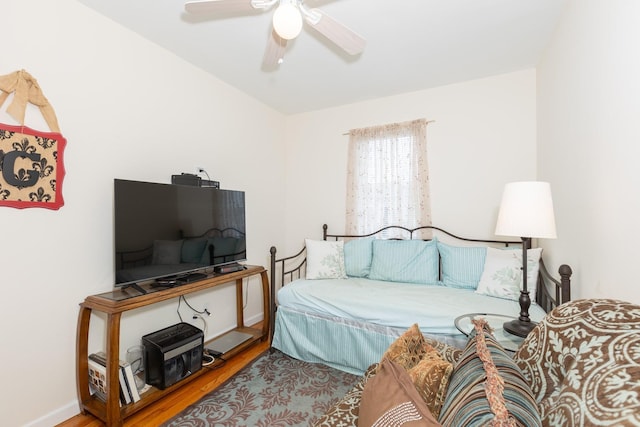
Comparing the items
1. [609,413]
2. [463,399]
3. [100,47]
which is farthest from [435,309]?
[100,47]

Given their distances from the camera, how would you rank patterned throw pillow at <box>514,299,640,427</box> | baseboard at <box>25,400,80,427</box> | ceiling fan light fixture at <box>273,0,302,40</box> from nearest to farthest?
patterned throw pillow at <box>514,299,640,427</box>, ceiling fan light fixture at <box>273,0,302,40</box>, baseboard at <box>25,400,80,427</box>

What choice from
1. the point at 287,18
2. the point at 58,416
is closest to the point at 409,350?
the point at 287,18

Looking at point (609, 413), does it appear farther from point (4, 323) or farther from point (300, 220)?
point (300, 220)

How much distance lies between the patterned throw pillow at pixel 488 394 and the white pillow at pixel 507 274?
161 cm

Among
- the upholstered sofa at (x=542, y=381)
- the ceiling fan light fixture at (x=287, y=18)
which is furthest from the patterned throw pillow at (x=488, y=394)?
the ceiling fan light fixture at (x=287, y=18)

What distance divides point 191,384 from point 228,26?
258 centimetres

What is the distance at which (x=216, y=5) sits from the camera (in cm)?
143

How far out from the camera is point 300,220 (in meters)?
3.70

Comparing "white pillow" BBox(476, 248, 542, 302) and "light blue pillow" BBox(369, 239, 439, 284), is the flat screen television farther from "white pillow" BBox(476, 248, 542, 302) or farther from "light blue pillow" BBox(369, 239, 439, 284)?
"white pillow" BBox(476, 248, 542, 302)

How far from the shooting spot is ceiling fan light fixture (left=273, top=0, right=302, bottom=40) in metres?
1.33

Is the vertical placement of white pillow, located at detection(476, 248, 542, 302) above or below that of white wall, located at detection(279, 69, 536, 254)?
below

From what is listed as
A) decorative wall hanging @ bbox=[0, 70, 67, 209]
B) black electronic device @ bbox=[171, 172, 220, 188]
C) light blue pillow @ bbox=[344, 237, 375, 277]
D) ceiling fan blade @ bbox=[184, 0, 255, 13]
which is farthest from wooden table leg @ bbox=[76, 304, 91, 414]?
light blue pillow @ bbox=[344, 237, 375, 277]

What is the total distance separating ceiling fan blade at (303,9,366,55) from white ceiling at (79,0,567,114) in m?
0.14

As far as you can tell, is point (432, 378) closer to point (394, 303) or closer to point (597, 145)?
point (394, 303)
